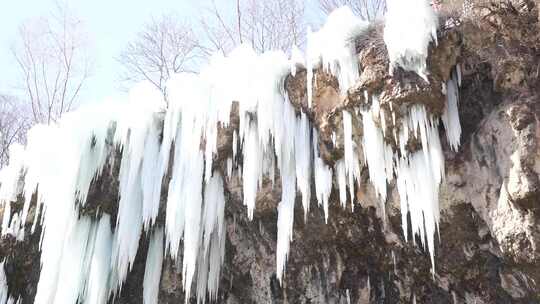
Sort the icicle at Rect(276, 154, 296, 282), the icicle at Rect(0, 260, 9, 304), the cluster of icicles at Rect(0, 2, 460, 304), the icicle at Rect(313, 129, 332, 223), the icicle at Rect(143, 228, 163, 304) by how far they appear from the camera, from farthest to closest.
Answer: the icicle at Rect(0, 260, 9, 304), the icicle at Rect(143, 228, 163, 304), the icicle at Rect(276, 154, 296, 282), the icicle at Rect(313, 129, 332, 223), the cluster of icicles at Rect(0, 2, 460, 304)

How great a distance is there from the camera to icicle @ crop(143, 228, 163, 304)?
637 centimetres

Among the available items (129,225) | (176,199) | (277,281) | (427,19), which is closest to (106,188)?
(129,225)

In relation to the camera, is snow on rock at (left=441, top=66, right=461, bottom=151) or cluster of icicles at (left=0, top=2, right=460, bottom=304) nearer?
snow on rock at (left=441, top=66, right=461, bottom=151)

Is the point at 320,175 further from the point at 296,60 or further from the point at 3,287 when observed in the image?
the point at 3,287

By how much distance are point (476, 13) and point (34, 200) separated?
5.78 m

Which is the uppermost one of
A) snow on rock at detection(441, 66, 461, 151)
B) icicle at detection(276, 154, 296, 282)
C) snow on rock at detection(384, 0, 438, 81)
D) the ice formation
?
snow on rock at detection(384, 0, 438, 81)

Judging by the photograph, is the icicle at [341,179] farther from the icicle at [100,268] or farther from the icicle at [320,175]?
the icicle at [100,268]

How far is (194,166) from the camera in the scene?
596 centimetres

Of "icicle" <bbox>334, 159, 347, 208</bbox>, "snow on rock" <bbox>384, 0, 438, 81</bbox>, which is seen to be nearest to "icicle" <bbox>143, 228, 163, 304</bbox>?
"icicle" <bbox>334, 159, 347, 208</bbox>

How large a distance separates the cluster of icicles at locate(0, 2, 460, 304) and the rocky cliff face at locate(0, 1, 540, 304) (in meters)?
0.14

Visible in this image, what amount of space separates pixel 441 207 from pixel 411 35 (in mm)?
1655

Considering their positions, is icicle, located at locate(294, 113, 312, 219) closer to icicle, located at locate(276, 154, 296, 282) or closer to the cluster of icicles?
the cluster of icicles

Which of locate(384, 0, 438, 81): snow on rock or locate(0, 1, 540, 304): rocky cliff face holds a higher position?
locate(384, 0, 438, 81): snow on rock

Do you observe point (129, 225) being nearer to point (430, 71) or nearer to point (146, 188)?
point (146, 188)
